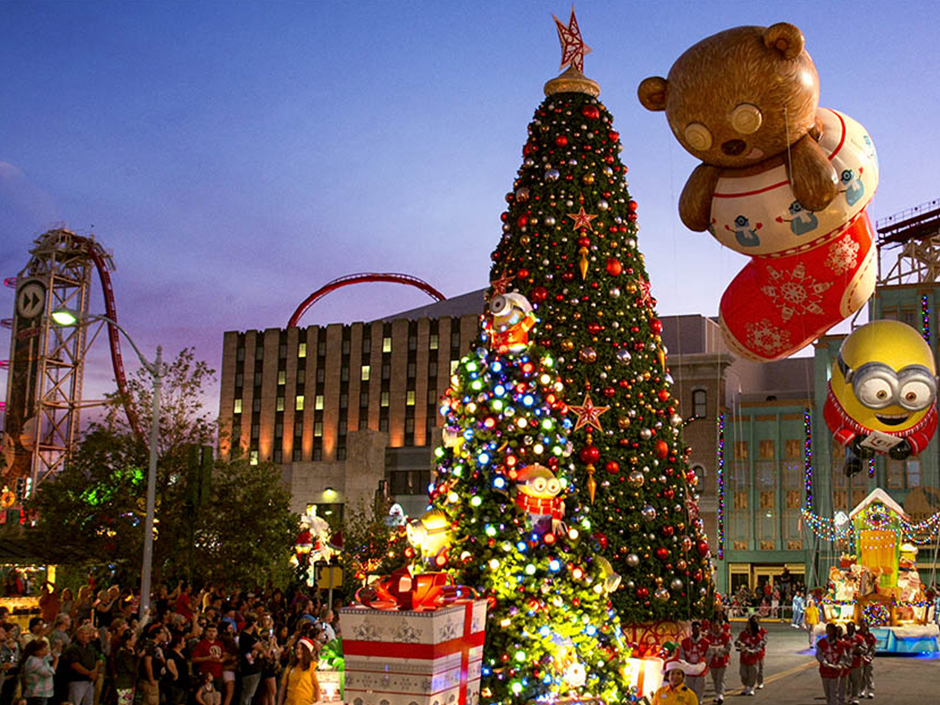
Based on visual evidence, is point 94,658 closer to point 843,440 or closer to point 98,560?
point 98,560

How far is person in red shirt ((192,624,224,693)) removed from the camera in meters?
13.7

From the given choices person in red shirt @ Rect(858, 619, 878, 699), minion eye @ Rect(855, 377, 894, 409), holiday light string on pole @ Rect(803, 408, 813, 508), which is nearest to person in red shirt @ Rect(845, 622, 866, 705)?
person in red shirt @ Rect(858, 619, 878, 699)

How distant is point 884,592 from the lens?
1123 inches

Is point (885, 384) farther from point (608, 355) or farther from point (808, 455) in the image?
point (808, 455)

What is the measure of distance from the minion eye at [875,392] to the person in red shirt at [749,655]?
5685 millimetres

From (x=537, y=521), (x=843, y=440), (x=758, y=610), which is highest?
(x=843, y=440)

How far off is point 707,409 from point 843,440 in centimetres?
3262

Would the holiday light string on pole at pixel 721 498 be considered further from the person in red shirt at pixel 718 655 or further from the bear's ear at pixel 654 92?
the bear's ear at pixel 654 92

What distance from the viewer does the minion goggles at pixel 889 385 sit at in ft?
70.8

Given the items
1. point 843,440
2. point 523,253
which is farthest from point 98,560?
point 843,440

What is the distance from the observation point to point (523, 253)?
15703 millimetres

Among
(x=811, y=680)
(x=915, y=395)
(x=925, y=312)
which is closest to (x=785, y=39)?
(x=915, y=395)

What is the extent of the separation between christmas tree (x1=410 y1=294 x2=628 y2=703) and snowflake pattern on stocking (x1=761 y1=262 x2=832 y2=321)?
150 inches

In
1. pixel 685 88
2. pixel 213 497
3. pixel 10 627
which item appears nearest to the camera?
pixel 685 88
